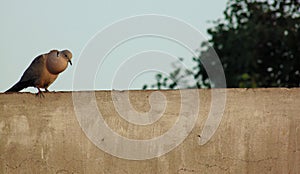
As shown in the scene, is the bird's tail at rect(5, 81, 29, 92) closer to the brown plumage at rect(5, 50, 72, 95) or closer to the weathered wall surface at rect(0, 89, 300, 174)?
the brown plumage at rect(5, 50, 72, 95)

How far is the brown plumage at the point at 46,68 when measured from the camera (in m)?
4.73

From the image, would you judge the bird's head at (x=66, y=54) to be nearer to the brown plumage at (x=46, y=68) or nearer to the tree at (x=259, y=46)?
the brown plumage at (x=46, y=68)

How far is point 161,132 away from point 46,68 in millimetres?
1065

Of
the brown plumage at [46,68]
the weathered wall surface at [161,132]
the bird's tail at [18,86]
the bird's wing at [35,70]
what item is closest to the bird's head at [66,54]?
the brown plumage at [46,68]

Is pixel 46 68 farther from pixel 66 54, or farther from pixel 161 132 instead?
pixel 161 132

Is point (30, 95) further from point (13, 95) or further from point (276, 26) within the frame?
point (276, 26)

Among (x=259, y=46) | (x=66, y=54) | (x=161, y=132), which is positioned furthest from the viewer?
(x=259, y=46)

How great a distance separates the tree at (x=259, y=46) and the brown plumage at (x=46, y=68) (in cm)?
933

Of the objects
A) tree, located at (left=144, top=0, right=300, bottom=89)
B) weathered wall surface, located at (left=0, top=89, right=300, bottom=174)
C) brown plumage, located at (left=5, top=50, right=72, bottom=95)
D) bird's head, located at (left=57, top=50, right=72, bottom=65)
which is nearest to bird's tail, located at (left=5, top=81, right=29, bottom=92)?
brown plumage, located at (left=5, top=50, right=72, bottom=95)

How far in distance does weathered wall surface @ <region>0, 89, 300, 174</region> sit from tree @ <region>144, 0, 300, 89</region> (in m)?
9.58

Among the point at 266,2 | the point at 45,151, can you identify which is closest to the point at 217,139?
the point at 45,151

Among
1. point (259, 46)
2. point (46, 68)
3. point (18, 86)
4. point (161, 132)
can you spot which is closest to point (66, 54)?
point (46, 68)

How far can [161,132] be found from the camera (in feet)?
14.1

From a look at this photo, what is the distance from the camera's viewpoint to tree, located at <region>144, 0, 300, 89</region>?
14523 mm
